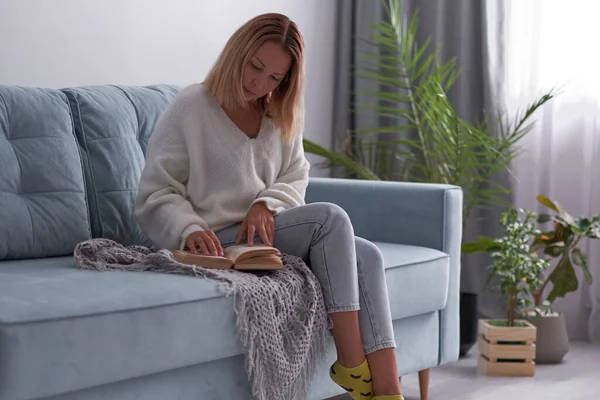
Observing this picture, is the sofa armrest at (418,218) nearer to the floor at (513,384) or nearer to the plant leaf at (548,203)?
the floor at (513,384)

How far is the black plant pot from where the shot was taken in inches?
124

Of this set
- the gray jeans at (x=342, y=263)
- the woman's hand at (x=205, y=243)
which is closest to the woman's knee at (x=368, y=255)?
the gray jeans at (x=342, y=263)

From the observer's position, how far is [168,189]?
2.13 m

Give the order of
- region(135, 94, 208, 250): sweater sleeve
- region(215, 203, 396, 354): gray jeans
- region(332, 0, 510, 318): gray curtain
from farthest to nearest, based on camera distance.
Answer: region(332, 0, 510, 318): gray curtain → region(135, 94, 208, 250): sweater sleeve → region(215, 203, 396, 354): gray jeans

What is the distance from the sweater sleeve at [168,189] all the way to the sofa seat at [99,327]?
9.5 inches

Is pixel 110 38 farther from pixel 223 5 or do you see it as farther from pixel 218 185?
pixel 218 185

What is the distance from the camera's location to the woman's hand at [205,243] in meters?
1.99

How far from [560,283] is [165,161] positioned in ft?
5.27

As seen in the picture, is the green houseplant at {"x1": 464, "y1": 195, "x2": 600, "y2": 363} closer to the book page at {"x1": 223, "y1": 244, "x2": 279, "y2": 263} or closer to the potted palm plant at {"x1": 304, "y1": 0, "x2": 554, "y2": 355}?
the potted palm plant at {"x1": 304, "y1": 0, "x2": 554, "y2": 355}

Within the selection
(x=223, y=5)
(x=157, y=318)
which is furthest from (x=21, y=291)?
(x=223, y=5)

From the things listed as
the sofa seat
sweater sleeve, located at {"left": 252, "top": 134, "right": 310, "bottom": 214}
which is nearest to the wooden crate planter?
sweater sleeve, located at {"left": 252, "top": 134, "right": 310, "bottom": 214}

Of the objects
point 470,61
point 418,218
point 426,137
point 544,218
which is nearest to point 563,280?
point 544,218

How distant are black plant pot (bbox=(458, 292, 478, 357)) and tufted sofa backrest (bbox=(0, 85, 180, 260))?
1.24m

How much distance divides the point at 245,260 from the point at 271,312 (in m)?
0.13
